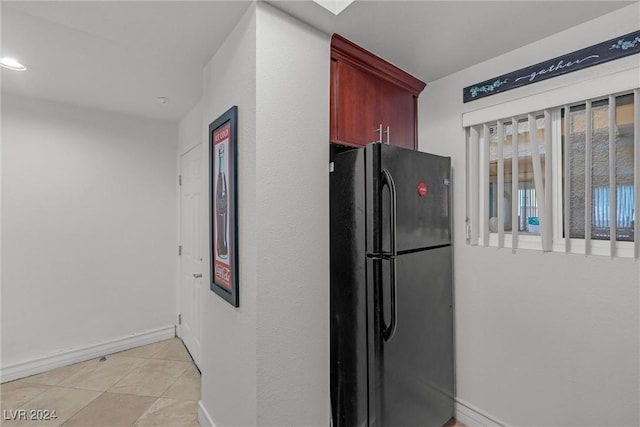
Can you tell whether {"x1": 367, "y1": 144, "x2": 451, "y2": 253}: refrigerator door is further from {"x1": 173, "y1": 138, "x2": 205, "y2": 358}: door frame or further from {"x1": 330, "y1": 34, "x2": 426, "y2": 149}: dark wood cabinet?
{"x1": 173, "y1": 138, "x2": 205, "y2": 358}: door frame

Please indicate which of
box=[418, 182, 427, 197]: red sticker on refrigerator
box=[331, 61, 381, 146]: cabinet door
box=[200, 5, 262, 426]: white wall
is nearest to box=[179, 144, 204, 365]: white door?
box=[200, 5, 262, 426]: white wall

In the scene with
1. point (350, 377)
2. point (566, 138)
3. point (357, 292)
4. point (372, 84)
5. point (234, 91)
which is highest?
point (372, 84)

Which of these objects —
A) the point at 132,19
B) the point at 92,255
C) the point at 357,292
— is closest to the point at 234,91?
the point at 132,19

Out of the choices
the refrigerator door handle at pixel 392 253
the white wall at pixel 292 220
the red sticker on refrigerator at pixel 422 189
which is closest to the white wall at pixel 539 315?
the red sticker on refrigerator at pixel 422 189

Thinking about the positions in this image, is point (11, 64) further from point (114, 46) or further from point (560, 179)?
point (560, 179)

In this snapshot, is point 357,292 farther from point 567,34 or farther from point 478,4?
point 567,34

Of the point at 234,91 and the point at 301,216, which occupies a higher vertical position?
the point at 234,91

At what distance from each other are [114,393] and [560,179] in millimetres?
3484

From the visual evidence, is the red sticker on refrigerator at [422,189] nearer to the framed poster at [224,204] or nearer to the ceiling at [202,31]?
the ceiling at [202,31]

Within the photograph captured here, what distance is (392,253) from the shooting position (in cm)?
154

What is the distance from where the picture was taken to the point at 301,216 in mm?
1546

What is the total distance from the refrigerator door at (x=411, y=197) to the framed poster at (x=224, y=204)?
0.70m

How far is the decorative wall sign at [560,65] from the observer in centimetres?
145

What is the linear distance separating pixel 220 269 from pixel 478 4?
75.3 inches
